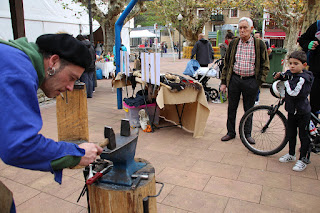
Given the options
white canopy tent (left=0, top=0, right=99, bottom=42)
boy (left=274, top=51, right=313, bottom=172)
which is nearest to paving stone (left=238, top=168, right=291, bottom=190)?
boy (left=274, top=51, right=313, bottom=172)

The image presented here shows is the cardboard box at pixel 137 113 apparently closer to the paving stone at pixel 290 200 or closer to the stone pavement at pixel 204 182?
the stone pavement at pixel 204 182

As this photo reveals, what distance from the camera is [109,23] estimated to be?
1300cm

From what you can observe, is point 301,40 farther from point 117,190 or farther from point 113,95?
point 113,95

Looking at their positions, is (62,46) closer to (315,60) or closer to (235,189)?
(235,189)

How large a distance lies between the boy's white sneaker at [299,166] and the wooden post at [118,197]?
2.38 meters

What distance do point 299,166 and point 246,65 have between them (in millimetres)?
1587

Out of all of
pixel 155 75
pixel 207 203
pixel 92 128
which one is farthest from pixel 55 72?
pixel 92 128

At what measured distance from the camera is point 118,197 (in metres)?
1.70

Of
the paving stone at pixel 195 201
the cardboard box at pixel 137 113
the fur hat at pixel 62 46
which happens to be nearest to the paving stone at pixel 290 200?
the paving stone at pixel 195 201

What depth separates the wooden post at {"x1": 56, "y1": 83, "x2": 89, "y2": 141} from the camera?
2297 mm

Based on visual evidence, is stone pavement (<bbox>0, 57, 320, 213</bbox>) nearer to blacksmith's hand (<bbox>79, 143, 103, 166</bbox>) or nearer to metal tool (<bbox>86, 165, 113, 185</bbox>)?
metal tool (<bbox>86, 165, 113, 185</bbox>)

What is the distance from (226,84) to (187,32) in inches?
892

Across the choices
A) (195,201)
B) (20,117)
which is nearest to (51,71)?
(20,117)

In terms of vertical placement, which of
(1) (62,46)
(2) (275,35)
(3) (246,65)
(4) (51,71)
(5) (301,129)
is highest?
(2) (275,35)
